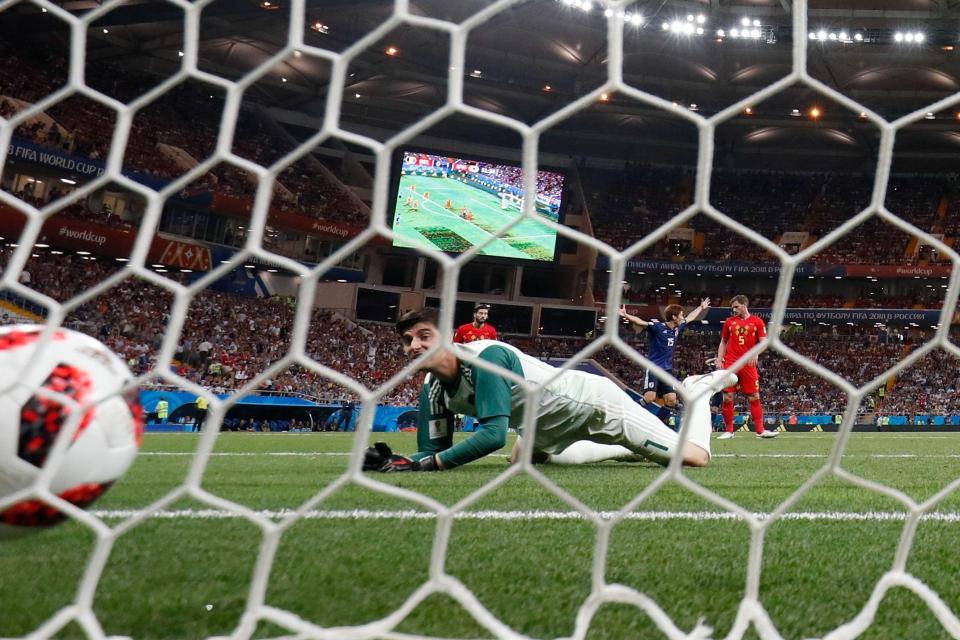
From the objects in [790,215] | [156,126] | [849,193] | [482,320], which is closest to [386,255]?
[156,126]

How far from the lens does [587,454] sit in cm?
435

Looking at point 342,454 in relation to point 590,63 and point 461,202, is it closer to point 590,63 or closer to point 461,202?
point 461,202

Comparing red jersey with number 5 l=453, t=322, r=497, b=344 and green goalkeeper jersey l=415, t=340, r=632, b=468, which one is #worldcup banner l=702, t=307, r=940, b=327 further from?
green goalkeeper jersey l=415, t=340, r=632, b=468

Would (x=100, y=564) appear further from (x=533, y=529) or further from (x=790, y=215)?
(x=790, y=215)

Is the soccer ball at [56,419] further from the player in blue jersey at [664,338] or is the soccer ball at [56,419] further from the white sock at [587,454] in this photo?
the player in blue jersey at [664,338]

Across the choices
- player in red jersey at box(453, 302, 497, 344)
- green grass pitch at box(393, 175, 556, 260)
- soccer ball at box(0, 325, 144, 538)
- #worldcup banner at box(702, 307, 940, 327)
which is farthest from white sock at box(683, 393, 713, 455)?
#worldcup banner at box(702, 307, 940, 327)

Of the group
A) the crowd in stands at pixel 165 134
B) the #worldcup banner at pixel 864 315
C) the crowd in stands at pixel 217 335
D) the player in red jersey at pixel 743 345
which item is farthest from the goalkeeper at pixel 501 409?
the #worldcup banner at pixel 864 315

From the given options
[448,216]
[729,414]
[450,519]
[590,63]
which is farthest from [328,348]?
[450,519]

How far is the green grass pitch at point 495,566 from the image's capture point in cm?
113

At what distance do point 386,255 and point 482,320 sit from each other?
66.2 feet

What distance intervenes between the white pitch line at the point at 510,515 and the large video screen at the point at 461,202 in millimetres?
17991

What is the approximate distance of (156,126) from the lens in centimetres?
2245

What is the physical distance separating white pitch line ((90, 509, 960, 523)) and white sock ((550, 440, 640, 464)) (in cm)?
193

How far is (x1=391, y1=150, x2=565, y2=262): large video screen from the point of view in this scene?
20.9 metres
